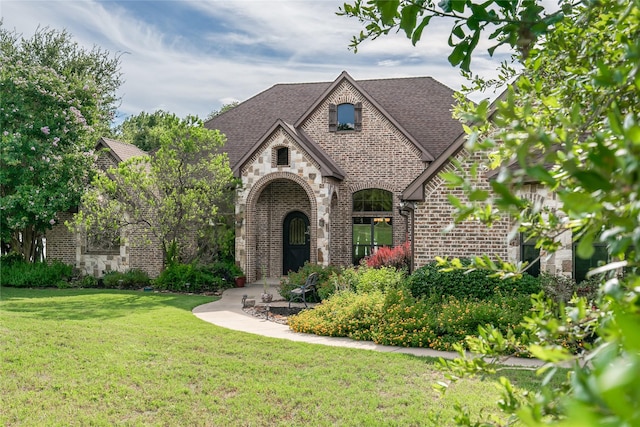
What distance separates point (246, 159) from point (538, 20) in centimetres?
1791

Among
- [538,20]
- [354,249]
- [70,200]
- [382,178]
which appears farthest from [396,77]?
[538,20]

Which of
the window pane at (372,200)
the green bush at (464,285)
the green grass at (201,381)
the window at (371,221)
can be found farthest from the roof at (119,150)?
the green bush at (464,285)

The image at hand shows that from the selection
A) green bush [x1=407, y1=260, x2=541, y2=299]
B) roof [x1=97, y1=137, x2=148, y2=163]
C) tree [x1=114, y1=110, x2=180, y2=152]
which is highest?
tree [x1=114, y1=110, x2=180, y2=152]

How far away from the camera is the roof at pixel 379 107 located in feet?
70.9

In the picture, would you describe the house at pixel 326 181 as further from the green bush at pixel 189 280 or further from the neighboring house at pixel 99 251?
the green bush at pixel 189 280

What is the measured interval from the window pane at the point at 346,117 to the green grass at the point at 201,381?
12.5 meters

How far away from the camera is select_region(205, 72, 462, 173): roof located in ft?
70.9

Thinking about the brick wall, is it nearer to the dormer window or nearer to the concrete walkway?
the concrete walkway

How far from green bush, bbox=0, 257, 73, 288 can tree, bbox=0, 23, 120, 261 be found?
1.21 metres

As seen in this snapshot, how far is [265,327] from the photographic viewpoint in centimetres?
1200

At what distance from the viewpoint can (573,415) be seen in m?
0.72

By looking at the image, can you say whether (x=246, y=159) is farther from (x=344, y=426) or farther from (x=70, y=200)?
(x=344, y=426)

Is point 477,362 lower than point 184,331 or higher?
higher

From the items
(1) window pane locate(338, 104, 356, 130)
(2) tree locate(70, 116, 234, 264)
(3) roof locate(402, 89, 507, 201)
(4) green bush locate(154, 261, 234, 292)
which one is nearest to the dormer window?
(1) window pane locate(338, 104, 356, 130)
